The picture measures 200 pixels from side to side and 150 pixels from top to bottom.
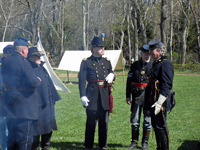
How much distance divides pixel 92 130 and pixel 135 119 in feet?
2.41

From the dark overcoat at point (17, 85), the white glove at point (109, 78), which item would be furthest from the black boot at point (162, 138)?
the dark overcoat at point (17, 85)

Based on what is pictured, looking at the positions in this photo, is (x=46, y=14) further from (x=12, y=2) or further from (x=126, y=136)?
(x=126, y=136)

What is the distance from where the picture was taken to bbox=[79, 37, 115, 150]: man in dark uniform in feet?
12.3

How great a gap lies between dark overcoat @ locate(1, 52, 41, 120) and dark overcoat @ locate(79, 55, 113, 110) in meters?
1.00

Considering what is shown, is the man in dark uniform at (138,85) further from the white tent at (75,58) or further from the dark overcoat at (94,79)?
the white tent at (75,58)

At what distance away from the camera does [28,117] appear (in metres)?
2.91

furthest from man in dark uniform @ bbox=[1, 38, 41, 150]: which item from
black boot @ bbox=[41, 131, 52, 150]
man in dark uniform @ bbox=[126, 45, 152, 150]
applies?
man in dark uniform @ bbox=[126, 45, 152, 150]

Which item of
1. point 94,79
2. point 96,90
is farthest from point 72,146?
point 94,79

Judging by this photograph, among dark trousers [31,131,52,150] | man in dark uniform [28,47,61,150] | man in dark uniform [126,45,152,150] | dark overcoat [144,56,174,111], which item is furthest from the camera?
man in dark uniform [126,45,152,150]

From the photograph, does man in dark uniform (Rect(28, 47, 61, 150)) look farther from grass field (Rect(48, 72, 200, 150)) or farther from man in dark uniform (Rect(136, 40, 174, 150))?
man in dark uniform (Rect(136, 40, 174, 150))

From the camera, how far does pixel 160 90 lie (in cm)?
315

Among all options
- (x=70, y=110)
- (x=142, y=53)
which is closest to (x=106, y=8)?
(x=70, y=110)

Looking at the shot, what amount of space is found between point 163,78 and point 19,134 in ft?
6.15

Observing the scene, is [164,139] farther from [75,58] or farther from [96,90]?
[75,58]
